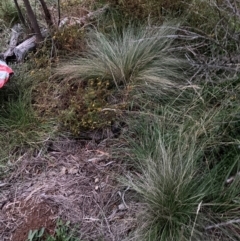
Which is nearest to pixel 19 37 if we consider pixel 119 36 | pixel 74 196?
pixel 119 36

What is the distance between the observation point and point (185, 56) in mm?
3219

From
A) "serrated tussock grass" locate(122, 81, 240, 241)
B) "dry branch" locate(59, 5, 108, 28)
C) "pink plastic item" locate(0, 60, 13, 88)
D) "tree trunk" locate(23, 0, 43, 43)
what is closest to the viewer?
"serrated tussock grass" locate(122, 81, 240, 241)

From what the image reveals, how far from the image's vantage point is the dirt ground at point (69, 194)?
2352 millimetres

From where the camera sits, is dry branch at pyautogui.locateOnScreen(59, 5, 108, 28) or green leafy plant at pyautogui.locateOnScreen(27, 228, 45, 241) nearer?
green leafy plant at pyautogui.locateOnScreen(27, 228, 45, 241)

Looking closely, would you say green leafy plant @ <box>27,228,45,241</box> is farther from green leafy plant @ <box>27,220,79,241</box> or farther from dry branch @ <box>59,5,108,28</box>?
dry branch @ <box>59,5,108,28</box>

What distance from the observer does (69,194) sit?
2.54m

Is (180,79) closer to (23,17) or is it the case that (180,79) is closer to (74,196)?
(74,196)

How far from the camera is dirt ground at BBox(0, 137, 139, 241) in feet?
7.72

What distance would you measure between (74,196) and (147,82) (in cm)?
98

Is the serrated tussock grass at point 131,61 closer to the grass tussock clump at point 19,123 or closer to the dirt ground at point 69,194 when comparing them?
the grass tussock clump at point 19,123

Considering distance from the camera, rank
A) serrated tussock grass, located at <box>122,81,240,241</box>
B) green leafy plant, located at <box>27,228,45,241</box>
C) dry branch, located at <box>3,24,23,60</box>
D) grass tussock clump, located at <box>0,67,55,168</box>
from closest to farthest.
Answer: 1. serrated tussock grass, located at <box>122,81,240,241</box>
2. green leafy plant, located at <box>27,228,45,241</box>
3. grass tussock clump, located at <box>0,67,55,168</box>
4. dry branch, located at <box>3,24,23,60</box>

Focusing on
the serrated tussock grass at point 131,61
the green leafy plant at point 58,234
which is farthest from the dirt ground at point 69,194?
the serrated tussock grass at point 131,61

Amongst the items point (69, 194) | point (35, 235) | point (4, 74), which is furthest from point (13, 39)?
point (35, 235)

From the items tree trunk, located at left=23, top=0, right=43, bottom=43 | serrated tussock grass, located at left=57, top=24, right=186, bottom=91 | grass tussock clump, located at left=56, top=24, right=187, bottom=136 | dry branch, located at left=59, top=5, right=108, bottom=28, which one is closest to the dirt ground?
grass tussock clump, located at left=56, top=24, right=187, bottom=136
